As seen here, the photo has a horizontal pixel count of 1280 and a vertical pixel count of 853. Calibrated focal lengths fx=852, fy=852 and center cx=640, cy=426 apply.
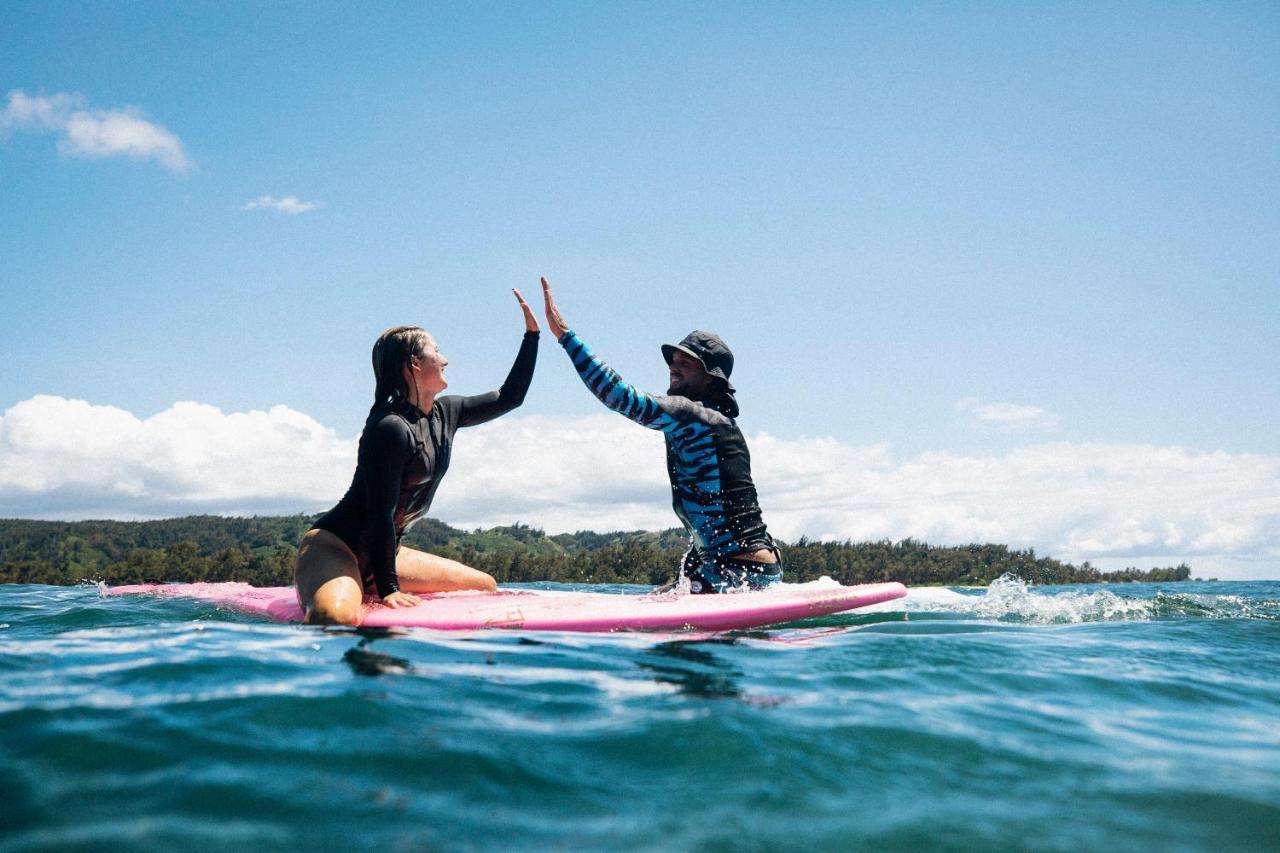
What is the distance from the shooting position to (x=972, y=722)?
3480 mm

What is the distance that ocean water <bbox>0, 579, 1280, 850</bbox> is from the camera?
2.35 metres

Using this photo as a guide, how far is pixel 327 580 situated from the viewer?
567cm

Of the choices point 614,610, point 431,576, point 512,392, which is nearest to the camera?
point 614,610

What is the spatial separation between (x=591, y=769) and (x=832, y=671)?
75.3 inches

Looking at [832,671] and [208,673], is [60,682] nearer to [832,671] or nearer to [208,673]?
[208,673]

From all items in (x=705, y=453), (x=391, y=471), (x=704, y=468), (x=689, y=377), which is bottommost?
(x=391, y=471)

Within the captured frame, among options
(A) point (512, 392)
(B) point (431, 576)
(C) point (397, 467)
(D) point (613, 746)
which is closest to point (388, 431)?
(C) point (397, 467)

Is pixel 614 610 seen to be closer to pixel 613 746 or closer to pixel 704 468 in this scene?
pixel 704 468

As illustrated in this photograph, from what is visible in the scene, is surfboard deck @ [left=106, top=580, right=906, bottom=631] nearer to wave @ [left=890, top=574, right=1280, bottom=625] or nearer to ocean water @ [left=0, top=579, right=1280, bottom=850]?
ocean water @ [left=0, top=579, right=1280, bottom=850]

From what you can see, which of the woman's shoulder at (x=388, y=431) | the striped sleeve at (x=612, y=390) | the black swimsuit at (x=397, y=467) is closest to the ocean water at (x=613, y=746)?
the black swimsuit at (x=397, y=467)

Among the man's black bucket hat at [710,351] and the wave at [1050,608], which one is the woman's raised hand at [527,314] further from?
the wave at [1050,608]

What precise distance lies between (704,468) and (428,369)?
7.37ft

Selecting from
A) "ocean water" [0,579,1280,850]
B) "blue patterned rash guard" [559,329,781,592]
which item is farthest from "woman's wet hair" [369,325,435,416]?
"ocean water" [0,579,1280,850]

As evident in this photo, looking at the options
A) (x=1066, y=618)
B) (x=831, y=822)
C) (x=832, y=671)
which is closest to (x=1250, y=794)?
(x=831, y=822)
